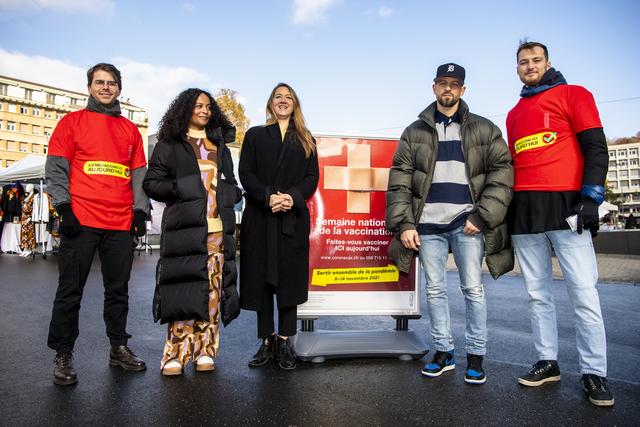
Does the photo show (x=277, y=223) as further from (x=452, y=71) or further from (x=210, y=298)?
(x=452, y=71)

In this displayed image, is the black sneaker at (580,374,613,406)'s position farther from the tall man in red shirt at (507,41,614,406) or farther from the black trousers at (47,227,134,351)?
the black trousers at (47,227,134,351)

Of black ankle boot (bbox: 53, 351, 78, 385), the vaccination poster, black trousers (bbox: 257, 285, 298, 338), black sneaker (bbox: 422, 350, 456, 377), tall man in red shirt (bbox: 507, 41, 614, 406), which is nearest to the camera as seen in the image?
tall man in red shirt (bbox: 507, 41, 614, 406)

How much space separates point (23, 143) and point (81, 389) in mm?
92458

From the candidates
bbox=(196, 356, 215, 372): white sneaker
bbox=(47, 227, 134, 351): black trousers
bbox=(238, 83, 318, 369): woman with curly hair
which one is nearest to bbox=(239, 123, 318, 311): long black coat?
bbox=(238, 83, 318, 369): woman with curly hair

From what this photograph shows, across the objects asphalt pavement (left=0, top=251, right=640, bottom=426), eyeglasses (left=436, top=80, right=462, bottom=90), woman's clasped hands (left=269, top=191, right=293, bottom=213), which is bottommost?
asphalt pavement (left=0, top=251, right=640, bottom=426)

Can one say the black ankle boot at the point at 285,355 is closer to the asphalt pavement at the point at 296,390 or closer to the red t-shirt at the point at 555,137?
the asphalt pavement at the point at 296,390

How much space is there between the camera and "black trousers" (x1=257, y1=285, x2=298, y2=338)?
3.62 meters

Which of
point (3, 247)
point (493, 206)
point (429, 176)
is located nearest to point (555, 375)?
point (493, 206)

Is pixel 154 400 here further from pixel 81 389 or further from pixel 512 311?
pixel 512 311

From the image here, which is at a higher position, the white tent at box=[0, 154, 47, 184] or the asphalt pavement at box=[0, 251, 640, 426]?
the white tent at box=[0, 154, 47, 184]

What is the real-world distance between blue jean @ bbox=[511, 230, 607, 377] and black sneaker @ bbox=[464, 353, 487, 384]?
16.6 inches

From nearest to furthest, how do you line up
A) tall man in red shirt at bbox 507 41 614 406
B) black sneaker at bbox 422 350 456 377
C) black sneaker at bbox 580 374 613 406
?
black sneaker at bbox 580 374 613 406 < tall man in red shirt at bbox 507 41 614 406 < black sneaker at bbox 422 350 456 377

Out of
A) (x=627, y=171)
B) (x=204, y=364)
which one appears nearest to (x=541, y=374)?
(x=204, y=364)

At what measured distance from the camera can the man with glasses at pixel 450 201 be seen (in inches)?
133
